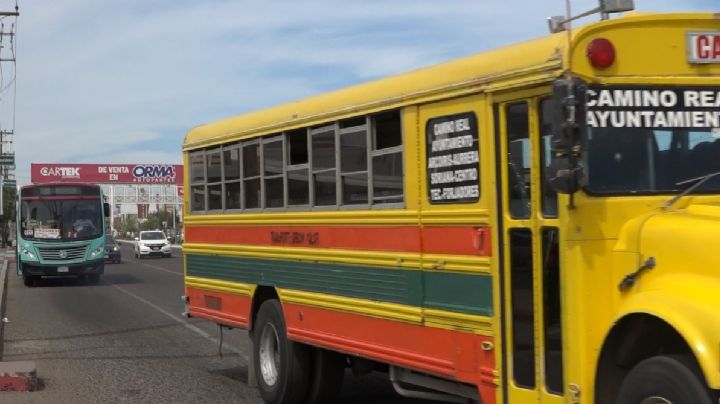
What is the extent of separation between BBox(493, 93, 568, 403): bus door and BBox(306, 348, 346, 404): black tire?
9.49 ft

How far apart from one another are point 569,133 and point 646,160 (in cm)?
59

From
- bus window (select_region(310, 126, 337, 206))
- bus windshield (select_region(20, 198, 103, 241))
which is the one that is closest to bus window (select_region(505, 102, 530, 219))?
bus window (select_region(310, 126, 337, 206))

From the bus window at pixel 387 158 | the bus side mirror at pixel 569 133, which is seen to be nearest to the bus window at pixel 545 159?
the bus side mirror at pixel 569 133

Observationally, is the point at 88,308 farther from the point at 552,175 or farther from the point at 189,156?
the point at 552,175

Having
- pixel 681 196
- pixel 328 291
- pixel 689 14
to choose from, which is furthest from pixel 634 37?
pixel 328 291

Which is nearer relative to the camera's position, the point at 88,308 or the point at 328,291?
the point at 328,291

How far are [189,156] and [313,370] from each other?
3314 mm

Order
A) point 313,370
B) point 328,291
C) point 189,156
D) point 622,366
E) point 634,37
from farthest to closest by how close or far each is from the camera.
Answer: point 189,156
point 313,370
point 328,291
point 634,37
point 622,366

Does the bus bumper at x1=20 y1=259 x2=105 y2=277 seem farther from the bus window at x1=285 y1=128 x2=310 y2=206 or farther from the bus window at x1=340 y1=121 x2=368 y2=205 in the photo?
the bus window at x1=340 y1=121 x2=368 y2=205

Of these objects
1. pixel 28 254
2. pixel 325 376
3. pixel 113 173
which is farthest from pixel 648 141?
pixel 113 173

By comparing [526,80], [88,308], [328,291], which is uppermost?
[526,80]

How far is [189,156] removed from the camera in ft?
33.0

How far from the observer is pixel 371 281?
657 cm

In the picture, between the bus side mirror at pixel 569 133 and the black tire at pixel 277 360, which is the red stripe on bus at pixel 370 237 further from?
the bus side mirror at pixel 569 133
